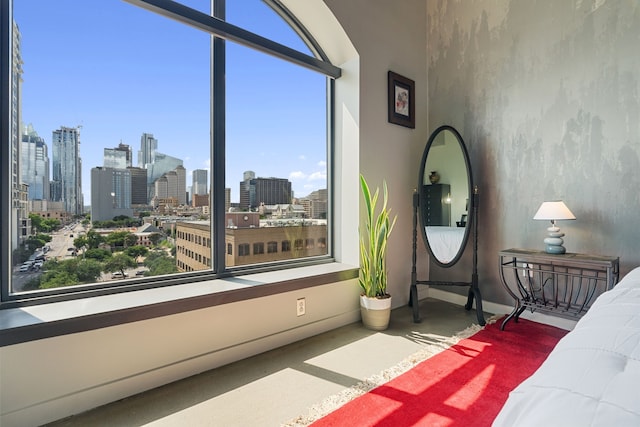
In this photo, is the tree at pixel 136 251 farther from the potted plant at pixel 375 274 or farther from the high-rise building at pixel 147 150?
the potted plant at pixel 375 274

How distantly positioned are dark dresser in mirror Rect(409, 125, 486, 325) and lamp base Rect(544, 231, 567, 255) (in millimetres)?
549

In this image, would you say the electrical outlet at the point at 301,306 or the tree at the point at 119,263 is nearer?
the tree at the point at 119,263

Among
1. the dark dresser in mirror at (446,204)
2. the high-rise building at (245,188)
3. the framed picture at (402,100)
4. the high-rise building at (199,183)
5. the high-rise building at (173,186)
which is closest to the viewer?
the high-rise building at (173,186)

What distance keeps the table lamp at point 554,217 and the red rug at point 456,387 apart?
0.66 metres

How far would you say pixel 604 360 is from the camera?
2.15ft

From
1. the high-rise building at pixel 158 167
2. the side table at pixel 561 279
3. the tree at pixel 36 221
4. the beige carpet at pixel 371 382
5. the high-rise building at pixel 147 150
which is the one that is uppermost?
the high-rise building at pixel 147 150

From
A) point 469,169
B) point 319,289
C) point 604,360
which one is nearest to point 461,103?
point 469,169

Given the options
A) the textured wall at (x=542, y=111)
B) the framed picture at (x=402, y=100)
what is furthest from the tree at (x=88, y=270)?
the textured wall at (x=542, y=111)

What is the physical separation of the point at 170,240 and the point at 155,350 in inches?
27.2

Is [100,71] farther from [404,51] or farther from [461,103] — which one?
[461,103]

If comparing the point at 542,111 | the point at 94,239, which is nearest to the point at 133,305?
the point at 94,239

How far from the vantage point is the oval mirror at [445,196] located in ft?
10.0

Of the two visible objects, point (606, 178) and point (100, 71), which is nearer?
point (100, 71)

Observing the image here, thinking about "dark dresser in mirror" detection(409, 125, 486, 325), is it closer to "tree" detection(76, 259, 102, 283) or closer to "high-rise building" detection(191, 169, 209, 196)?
"high-rise building" detection(191, 169, 209, 196)
